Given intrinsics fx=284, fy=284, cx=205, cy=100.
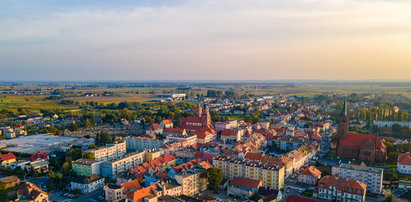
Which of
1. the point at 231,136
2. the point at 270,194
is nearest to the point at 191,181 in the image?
the point at 270,194

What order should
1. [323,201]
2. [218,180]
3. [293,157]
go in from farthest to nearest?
[293,157] < [218,180] < [323,201]

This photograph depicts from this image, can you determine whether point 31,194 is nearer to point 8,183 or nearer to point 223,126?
point 8,183

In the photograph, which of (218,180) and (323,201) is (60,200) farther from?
(323,201)

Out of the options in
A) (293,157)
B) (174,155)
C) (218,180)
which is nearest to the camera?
(218,180)

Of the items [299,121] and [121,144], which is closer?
[121,144]

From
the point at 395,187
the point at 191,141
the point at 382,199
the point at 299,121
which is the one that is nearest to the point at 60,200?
the point at 191,141

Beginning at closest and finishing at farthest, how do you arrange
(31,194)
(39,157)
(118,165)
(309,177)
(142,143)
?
(31,194) → (309,177) → (118,165) → (39,157) → (142,143)
